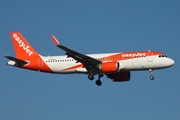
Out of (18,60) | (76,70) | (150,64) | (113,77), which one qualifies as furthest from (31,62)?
(150,64)

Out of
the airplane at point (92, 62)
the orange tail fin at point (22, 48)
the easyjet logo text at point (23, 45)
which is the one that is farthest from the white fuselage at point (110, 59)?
the easyjet logo text at point (23, 45)

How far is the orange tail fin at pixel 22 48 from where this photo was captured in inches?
2687

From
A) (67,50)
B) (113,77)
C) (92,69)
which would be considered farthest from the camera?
(113,77)

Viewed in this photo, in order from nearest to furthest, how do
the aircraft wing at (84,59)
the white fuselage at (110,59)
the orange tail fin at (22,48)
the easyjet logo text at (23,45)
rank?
the aircraft wing at (84,59)
the white fuselage at (110,59)
the orange tail fin at (22,48)
the easyjet logo text at (23,45)

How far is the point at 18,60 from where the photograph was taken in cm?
6575

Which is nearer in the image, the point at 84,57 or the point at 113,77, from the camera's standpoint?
the point at 84,57

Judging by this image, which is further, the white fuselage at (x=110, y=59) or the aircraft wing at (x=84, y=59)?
the white fuselage at (x=110, y=59)

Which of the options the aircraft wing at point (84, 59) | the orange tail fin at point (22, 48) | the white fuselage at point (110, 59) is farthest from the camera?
the orange tail fin at point (22, 48)

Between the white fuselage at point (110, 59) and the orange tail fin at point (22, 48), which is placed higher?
the orange tail fin at point (22, 48)

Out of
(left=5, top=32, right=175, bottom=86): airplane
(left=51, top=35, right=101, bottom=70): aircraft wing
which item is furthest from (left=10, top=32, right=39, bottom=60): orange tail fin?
(left=51, top=35, right=101, bottom=70): aircraft wing

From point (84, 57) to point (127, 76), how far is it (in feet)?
26.7

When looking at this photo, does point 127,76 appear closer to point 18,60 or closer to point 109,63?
point 109,63

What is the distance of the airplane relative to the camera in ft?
201

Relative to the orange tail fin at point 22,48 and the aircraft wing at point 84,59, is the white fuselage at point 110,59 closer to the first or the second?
the aircraft wing at point 84,59
